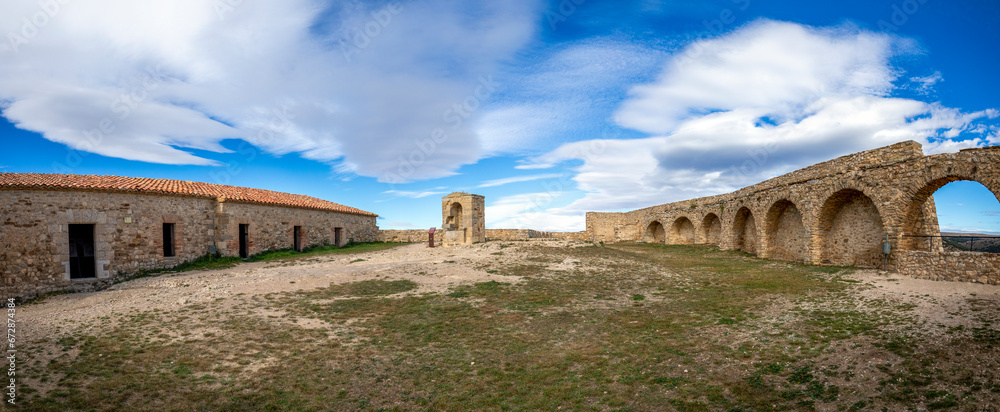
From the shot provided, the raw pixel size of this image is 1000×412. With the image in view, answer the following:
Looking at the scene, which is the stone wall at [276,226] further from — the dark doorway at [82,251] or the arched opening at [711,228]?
the arched opening at [711,228]

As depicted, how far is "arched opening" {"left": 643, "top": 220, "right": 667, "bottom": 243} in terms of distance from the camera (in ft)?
120

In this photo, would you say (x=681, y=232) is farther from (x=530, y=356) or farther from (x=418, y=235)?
(x=530, y=356)

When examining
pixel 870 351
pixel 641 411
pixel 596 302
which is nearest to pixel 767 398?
pixel 641 411

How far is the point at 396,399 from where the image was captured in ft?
19.9

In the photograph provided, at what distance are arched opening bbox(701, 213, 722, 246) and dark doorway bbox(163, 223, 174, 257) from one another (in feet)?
96.7

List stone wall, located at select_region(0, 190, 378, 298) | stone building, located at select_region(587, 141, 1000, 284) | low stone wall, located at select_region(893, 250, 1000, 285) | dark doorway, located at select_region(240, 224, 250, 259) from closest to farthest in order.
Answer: low stone wall, located at select_region(893, 250, 1000, 285) < stone building, located at select_region(587, 141, 1000, 284) < stone wall, located at select_region(0, 190, 378, 298) < dark doorway, located at select_region(240, 224, 250, 259)

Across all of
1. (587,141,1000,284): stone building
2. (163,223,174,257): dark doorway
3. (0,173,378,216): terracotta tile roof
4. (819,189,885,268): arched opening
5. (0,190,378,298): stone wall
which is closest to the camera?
(587,141,1000,284): stone building

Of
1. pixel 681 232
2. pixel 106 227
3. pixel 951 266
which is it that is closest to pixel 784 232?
pixel 951 266

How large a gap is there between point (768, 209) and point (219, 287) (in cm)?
2210

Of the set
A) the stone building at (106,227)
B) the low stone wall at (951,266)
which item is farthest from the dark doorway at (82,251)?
the low stone wall at (951,266)

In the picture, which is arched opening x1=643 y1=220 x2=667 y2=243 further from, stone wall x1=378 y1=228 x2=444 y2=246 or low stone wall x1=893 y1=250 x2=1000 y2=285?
low stone wall x1=893 y1=250 x2=1000 y2=285

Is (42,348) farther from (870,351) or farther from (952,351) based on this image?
(952,351)

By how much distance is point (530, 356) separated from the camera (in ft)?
24.5

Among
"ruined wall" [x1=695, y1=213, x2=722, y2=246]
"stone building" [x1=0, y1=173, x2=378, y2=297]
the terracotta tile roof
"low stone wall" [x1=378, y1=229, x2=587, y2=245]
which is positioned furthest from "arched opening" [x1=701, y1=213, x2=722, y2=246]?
"stone building" [x1=0, y1=173, x2=378, y2=297]
